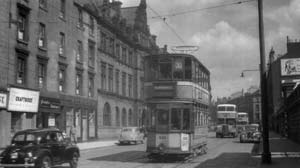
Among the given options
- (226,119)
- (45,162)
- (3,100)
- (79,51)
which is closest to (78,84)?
(79,51)

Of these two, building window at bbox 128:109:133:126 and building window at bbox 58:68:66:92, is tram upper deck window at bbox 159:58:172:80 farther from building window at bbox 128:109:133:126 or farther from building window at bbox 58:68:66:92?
building window at bbox 128:109:133:126

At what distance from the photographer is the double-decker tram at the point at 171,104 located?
1961 cm

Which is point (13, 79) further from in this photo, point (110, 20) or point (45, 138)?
point (110, 20)

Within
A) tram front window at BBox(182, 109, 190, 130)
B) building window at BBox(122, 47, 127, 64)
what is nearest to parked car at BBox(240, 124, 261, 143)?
tram front window at BBox(182, 109, 190, 130)

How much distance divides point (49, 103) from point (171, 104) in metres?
16.2

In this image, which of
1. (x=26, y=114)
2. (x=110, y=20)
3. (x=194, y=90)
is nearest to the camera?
(x=194, y=90)

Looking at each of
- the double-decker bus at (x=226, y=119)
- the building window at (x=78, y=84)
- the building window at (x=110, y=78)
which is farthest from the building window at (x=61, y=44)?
the double-decker bus at (x=226, y=119)

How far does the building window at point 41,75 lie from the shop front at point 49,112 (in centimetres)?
75

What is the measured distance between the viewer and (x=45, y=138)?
1540cm

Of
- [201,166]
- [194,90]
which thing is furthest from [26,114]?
[201,166]

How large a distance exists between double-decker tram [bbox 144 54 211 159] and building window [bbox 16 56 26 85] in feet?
40.0

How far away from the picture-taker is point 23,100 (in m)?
29.5

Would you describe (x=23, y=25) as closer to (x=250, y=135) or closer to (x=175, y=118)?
(x=175, y=118)

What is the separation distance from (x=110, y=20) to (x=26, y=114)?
22.9 metres
